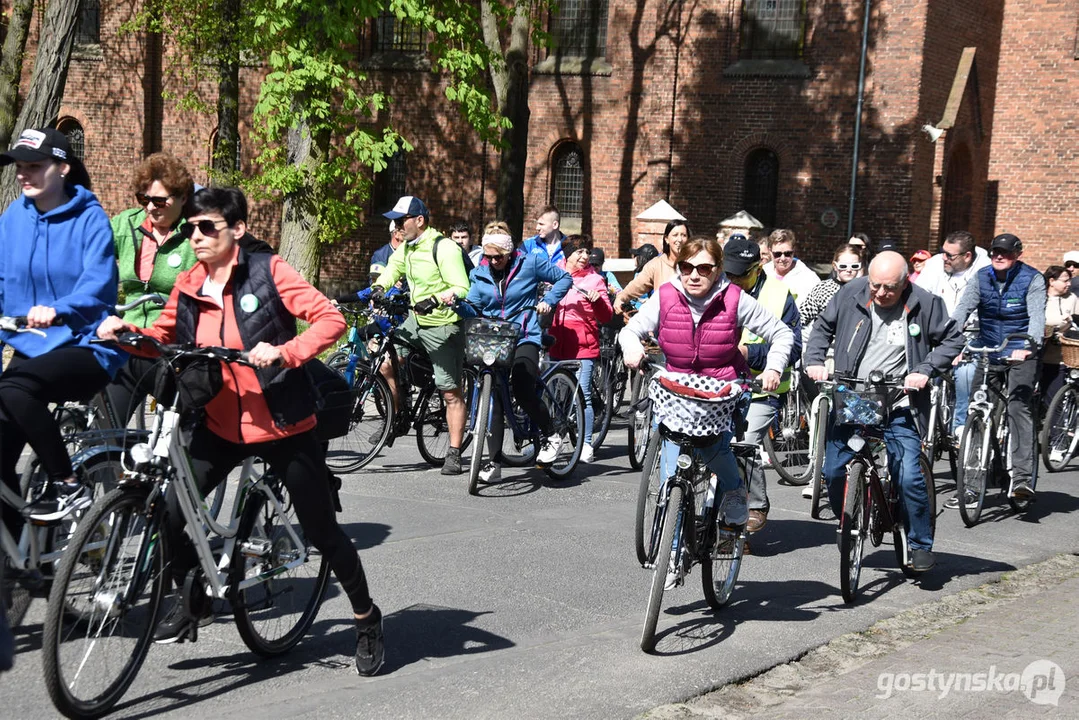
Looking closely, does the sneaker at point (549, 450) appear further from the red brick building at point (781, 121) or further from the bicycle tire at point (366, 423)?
the red brick building at point (781, 121)

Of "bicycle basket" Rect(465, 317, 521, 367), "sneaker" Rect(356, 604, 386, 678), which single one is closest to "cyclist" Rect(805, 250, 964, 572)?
"bicycle basket" Rect(465, 317, 521, 367)

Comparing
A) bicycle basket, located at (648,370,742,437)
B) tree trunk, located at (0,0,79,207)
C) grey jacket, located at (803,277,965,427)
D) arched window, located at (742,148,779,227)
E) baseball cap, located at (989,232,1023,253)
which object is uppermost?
tree trunk, located at (0,0,79,207)

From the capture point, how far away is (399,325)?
10500mm

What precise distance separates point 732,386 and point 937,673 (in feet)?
5.21

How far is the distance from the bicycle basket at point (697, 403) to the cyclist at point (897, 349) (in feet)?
4.66

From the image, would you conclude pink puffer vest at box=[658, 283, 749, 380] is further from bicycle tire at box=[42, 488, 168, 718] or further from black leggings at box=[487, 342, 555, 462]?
black leggings at box=[487, 342, 555, 462]

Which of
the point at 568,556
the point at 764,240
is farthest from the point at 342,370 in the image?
the point at 764,240

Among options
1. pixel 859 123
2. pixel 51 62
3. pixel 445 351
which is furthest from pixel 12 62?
pixel 859 123

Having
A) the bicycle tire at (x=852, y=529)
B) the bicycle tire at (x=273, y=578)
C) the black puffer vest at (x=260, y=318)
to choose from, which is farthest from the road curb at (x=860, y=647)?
the black puffer vest at (x=260, y=318)

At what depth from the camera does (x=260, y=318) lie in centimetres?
509

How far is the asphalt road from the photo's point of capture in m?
5.13

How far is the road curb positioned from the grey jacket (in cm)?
109

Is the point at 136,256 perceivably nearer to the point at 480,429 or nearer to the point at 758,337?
the point at 480,429

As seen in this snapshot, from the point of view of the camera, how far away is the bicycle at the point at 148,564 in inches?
178
